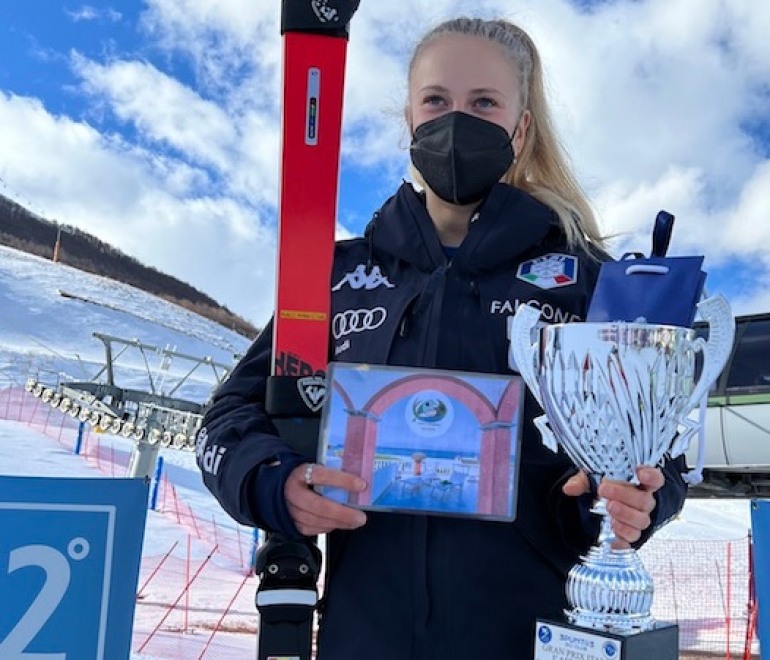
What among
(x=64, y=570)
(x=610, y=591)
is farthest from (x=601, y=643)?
(x=64, y=570)

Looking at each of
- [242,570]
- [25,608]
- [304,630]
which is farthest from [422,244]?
[242,570]

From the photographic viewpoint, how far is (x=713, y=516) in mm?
13320

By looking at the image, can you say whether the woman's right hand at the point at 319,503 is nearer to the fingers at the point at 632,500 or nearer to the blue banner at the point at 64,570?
the fingers at the point at 632,500

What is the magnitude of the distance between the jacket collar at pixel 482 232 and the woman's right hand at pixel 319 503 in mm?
403

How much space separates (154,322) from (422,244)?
46830 millimetres

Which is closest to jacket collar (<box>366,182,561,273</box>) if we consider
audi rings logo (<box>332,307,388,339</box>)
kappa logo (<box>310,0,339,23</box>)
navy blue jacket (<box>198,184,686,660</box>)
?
navy blue jacket (<box>198,184,686,660</box>)

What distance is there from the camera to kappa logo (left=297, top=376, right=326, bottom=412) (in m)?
1.44

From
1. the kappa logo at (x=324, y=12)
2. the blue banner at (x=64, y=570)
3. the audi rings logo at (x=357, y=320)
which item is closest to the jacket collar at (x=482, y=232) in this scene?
the audi rings logo at (x=357, y=320)

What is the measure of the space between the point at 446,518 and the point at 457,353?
25 centimetres

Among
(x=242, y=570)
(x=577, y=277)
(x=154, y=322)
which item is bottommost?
(x=242, y=570)

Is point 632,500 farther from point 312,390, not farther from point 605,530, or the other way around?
point 312,390

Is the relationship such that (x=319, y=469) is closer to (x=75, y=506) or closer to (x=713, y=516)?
(x=75, y=506)

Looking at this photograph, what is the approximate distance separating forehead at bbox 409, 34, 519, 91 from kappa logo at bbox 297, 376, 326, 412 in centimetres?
56

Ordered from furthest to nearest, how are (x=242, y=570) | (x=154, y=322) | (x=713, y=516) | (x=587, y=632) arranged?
(x=154, y=322) → (x=713, y=516) → (x=242, y=570) → (x=587, y=632)
